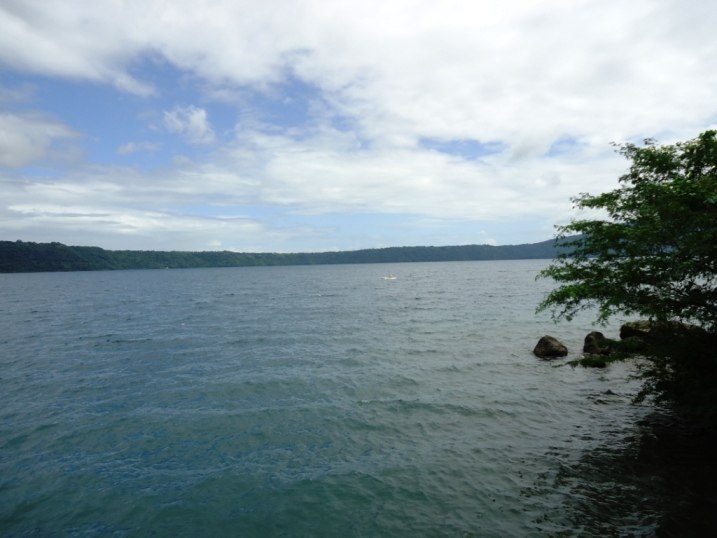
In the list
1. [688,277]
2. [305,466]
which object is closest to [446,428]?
[305,466]

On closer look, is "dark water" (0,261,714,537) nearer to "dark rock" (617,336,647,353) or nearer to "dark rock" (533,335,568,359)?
"dark rock" (533,335,568,359)

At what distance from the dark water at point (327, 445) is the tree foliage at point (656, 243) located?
5.61 meters

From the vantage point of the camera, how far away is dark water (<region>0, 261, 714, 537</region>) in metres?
11.8

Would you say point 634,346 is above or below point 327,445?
above

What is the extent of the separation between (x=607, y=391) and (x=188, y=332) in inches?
1476

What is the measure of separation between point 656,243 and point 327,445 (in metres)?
14.1

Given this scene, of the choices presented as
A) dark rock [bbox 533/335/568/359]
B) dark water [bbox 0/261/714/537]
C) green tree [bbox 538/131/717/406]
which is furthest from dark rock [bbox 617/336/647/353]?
dark rock [bbox 533/335/568/359]

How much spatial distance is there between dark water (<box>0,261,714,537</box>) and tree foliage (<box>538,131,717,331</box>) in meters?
5.61

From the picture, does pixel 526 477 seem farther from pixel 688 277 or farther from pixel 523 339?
pixel 523 339

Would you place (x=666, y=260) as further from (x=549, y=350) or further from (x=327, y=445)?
(x=549, y=350)

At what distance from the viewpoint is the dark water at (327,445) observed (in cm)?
1177

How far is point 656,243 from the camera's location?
13750 mm

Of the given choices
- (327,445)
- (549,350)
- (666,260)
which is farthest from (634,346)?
(549,350)

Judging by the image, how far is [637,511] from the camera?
11453 millimetres
